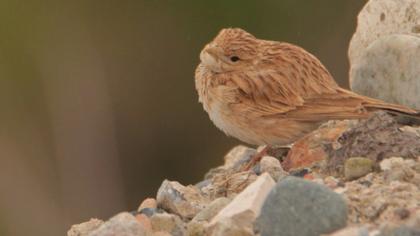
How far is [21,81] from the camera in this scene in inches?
577

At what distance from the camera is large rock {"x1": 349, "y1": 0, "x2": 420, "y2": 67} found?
973cm

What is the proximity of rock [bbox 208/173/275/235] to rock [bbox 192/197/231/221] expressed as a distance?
184 millimetres

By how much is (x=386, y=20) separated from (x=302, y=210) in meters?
3.21

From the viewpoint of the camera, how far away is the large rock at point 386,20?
9727 mm

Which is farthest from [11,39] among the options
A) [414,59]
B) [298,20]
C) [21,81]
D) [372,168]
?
[372,168]

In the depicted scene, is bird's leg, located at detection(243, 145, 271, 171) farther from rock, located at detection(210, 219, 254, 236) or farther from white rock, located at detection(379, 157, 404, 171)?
rock, located at detection(210, 219, 254, 236)

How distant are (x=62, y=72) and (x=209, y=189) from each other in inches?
266

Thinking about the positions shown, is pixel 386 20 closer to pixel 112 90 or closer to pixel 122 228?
pixel 122 228

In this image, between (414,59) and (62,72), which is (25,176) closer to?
(62,72)

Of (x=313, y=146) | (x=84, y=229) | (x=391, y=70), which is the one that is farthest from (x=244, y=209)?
(x=391, y=70)

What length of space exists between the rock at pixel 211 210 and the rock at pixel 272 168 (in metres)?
0.50

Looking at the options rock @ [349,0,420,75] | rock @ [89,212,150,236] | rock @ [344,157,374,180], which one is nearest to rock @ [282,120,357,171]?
rock @ [344,157,374,180]

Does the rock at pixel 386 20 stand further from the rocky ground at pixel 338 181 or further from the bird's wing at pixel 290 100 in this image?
the bird's wing at pixel 290 100

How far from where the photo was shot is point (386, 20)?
9812mm
